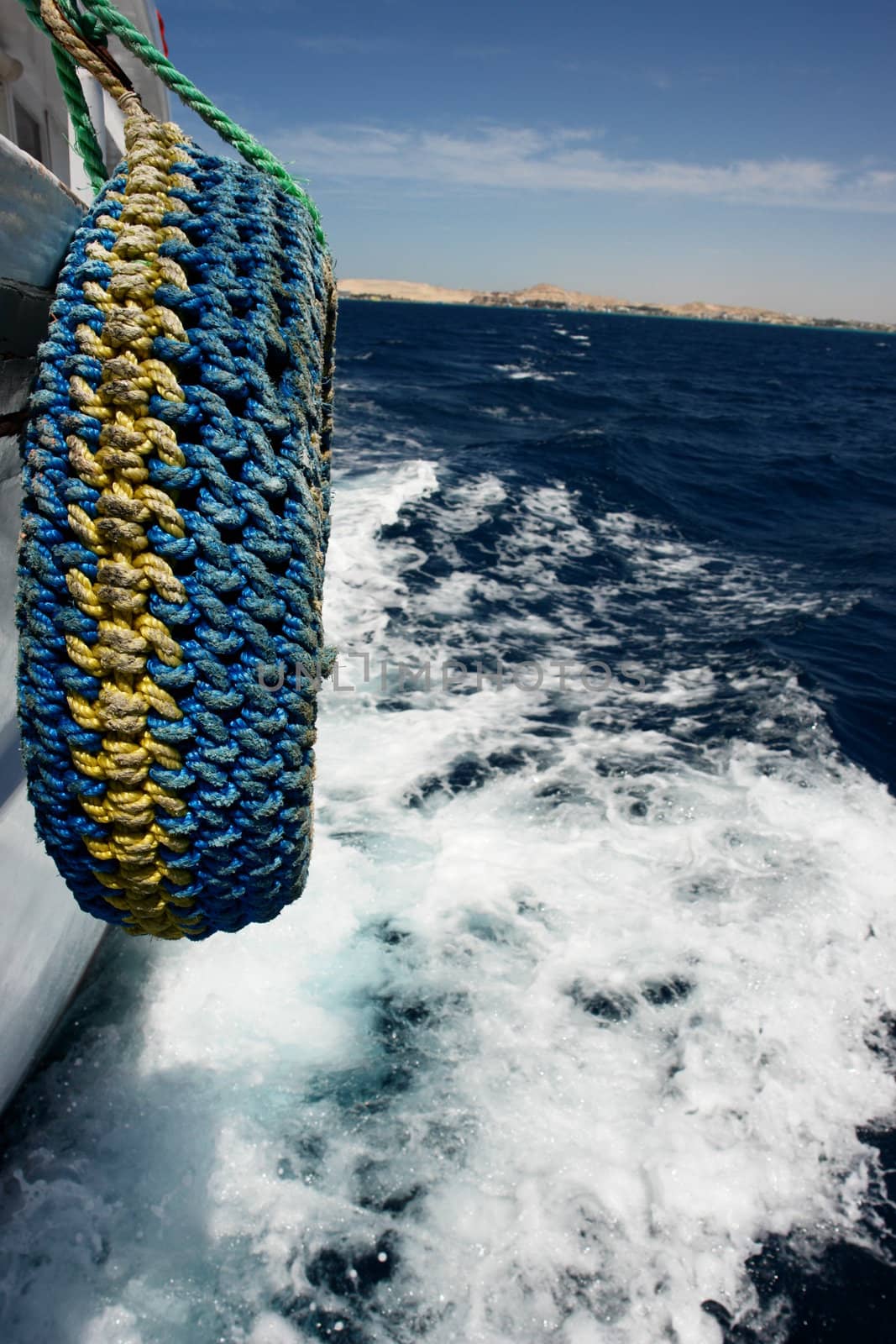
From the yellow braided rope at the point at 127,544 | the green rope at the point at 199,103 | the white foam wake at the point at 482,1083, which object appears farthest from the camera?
the white foam wake at the point at 482,1083

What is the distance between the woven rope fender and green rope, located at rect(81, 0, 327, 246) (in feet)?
1.03

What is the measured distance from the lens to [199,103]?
1.73m

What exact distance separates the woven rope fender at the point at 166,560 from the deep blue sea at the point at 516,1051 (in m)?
1.38

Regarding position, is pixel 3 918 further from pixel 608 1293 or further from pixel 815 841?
pixel 815 841

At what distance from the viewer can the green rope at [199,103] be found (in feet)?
5.18

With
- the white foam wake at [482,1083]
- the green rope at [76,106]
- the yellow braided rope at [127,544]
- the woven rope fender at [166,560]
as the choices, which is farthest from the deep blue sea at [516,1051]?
the green rope at [76,106]

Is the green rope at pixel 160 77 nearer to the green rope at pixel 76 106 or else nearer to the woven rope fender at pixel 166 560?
the green rope at pixel 76 106

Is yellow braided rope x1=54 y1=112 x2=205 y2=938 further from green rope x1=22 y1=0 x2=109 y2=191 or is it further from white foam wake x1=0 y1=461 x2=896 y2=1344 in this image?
white foam wake x1=0 y1=461 x2=896 y2=1344

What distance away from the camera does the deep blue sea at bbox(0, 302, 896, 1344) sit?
219 centimetres

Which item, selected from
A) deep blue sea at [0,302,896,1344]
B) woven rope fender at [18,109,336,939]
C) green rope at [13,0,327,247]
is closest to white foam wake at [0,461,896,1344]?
deep blue sea at [0,302,896,1344]

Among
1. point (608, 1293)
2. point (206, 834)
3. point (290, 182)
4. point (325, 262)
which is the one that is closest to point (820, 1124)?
point (608, 1293)

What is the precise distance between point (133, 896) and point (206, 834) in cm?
21

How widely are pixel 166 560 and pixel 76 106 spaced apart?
111 cm

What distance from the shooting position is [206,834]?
140cm
